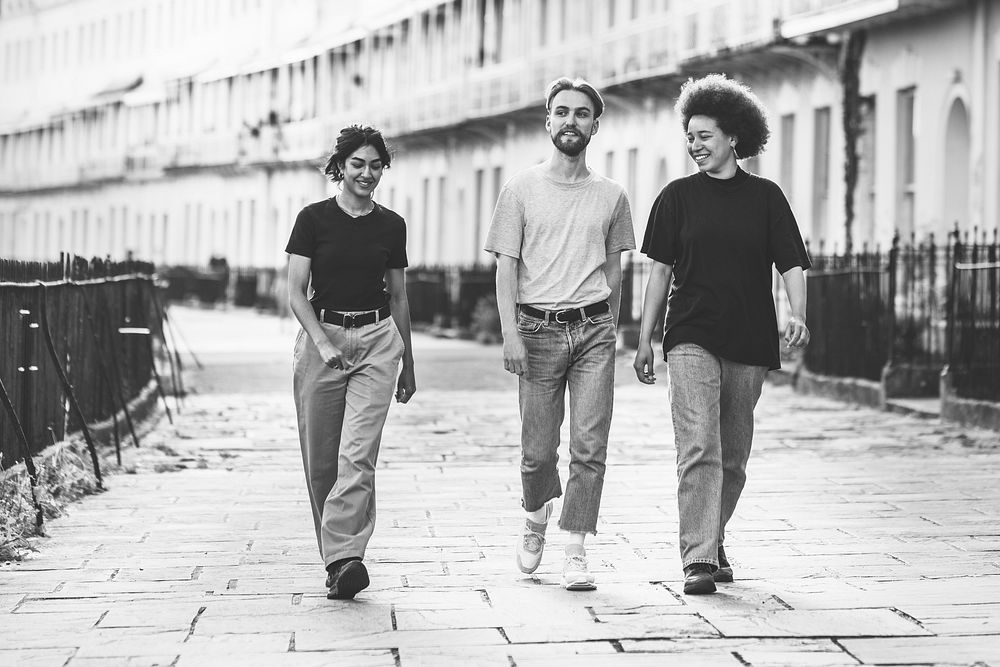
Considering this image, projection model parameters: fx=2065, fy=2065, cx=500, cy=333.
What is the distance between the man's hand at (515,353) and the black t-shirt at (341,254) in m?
0.48

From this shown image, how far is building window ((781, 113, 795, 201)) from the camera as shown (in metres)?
26.7

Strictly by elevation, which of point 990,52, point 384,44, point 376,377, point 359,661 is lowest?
point 359,661

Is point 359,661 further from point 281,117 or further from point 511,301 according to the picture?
point 281,117

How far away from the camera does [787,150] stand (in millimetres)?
26859

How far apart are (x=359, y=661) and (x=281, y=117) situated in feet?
191

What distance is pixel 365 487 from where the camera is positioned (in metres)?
7.08

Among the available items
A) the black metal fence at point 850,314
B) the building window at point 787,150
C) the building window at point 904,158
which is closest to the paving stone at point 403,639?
the black metal fence at point 850,314

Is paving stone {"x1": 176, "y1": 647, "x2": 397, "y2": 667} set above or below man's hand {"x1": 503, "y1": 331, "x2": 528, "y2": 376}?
below

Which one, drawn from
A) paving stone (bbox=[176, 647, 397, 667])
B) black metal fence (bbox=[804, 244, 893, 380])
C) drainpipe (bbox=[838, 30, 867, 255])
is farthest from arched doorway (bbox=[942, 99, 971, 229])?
paving stone (bbox=[176, 647, 397, 667])

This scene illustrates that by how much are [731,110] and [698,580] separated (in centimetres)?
163

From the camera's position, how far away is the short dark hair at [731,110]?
7156 millimetres

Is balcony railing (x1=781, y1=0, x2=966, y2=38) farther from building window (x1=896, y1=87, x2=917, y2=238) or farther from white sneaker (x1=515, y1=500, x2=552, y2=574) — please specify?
white sneaker (x1=515, y1=500, x2=552, y2=574)

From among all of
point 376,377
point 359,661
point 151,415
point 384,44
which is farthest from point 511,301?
point 384,44

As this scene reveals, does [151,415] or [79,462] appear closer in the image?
[79,462]
